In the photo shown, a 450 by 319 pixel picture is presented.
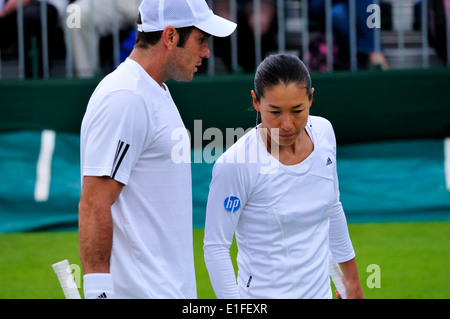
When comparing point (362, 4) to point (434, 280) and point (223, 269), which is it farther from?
point (223, 269)

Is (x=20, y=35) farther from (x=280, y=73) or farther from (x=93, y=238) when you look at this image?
(x=93, y=238)

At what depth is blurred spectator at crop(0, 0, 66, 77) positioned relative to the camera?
8.41m

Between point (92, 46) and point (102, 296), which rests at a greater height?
point (92, 46)

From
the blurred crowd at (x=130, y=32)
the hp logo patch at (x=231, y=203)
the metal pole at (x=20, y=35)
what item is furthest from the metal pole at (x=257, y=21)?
the hp logo patch at (x=231, y=203)

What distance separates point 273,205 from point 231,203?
0.57 feet

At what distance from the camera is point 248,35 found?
8.75 m

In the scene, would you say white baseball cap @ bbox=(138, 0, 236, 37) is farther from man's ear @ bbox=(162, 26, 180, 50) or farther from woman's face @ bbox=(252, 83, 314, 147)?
woman's face @ bbox=(252, 83, 314, 147)

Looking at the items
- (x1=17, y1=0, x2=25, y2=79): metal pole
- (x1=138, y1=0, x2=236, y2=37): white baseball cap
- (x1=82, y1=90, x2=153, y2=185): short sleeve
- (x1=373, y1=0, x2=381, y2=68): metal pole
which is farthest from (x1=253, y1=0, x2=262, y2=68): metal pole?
(x1=82, y1=90, x2=153, y2=185): short sleeve

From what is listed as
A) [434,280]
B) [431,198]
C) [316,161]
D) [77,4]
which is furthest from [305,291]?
[77,4]

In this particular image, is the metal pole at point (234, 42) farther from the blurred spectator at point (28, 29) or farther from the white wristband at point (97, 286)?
the white wristband at point (97, 286)

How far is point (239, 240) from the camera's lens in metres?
3.23

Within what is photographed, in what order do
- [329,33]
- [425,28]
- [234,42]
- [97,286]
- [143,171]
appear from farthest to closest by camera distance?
1. [425,28]
2. [329,33]
3. [234,42]
4. [143,171]
5. [97,286]

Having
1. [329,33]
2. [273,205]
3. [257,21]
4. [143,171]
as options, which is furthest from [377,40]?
[143,171]

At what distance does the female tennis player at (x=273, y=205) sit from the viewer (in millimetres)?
3113
